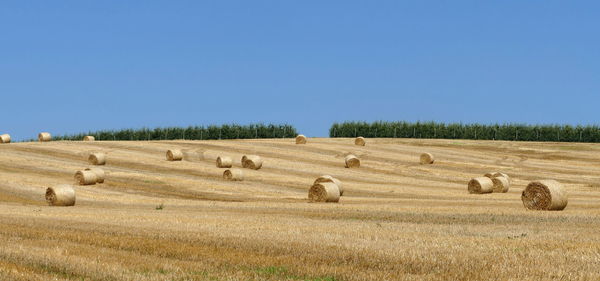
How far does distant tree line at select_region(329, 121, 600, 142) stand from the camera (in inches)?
3809

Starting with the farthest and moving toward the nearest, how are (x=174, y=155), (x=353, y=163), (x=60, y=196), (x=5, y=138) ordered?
(x=5, y=138)
(x=353, y=163)
(x=174, y=155)
(x=60, y=196)

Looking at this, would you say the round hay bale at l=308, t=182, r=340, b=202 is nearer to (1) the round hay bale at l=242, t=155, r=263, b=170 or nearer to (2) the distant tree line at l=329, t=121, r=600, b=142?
(1) the round hay bale at l=242, t=155, r=263, b=170

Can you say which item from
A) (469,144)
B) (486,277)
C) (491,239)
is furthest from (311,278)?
(469,144)

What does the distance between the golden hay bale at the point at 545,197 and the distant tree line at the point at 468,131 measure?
65739 millimetres

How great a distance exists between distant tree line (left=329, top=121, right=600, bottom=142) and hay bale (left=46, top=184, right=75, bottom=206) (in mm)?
67725

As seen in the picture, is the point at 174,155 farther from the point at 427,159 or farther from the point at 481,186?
the point at 481,186

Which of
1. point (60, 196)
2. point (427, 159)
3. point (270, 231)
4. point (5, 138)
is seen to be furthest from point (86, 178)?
point (5, 138)

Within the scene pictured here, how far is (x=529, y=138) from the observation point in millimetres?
97875

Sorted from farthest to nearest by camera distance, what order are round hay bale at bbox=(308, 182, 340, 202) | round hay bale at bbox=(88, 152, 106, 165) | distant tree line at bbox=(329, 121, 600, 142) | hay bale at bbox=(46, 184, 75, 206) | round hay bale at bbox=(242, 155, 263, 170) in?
distant tree line at bbox=(329, 121, 600, 142) → round hay bale at bbox=(242, 155, 263, 170) → round hay bale at bbox=(88, 152, 106, 165) → round hay bale at bbox=(308, 182, 340, 202) → hay bale at bbox=(46, 184, 75, 206)

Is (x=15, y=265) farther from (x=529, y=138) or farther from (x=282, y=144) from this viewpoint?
(x=529, y=138)

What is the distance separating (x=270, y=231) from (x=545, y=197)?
1660 cm

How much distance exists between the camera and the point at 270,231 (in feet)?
69.8

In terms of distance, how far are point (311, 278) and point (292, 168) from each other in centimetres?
4916

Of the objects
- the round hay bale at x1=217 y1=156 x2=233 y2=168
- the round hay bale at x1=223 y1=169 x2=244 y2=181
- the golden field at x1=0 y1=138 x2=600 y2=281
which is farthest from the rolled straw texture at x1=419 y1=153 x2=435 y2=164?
the round hay bale at x1=223 y1=169 x2=244 y2=181
